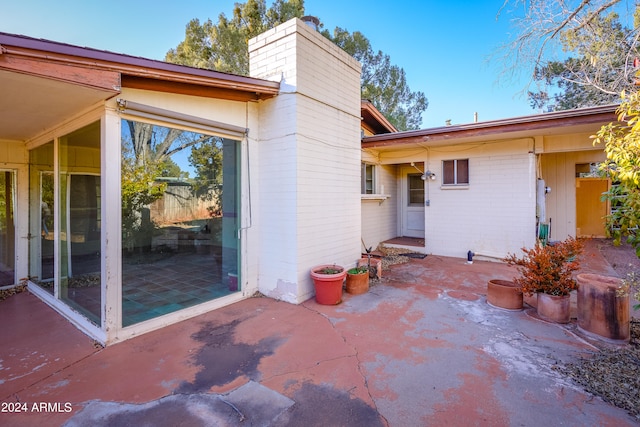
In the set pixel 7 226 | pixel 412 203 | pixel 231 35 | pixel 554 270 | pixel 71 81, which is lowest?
pixel 554 270

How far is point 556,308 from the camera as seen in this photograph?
3787 millimetres

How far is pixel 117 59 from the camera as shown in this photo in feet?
9.57

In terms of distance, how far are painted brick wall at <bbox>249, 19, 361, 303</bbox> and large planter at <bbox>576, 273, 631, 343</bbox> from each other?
342cm

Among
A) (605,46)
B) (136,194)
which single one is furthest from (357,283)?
(605,46)

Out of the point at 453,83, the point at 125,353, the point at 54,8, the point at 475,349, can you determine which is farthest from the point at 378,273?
the point at 54,8

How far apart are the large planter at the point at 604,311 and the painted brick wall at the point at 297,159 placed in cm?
342

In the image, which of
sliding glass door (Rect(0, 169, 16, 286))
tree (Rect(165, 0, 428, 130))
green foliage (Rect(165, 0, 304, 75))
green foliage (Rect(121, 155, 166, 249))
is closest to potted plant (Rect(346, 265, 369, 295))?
green foliage (Rect(121, 155, 166, 249))

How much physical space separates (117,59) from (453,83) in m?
9.26

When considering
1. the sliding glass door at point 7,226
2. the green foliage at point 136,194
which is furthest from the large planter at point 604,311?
the sliding glass door at point 7,226

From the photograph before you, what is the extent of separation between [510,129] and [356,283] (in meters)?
4.53

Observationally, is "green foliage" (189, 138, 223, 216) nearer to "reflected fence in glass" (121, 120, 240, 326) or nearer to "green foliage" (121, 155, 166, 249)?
"reflected fence in glass" (121, 120, 240, 326)

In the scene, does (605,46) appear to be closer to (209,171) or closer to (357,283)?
(357,283)

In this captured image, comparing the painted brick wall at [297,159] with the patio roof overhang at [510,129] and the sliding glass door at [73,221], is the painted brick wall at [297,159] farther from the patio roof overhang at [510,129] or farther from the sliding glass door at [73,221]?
the patio roof overhang at [510,129]

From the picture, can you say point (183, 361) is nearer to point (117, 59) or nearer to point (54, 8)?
point (117, 59)
